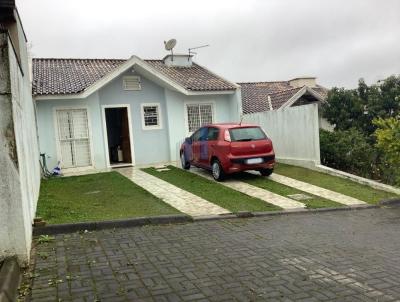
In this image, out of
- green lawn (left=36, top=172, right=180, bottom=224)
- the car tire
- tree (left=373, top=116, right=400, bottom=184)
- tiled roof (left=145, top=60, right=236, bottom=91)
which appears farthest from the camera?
tiled roof (left=145, top=60, right=236, bottom=91)

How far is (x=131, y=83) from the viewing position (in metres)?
17.1

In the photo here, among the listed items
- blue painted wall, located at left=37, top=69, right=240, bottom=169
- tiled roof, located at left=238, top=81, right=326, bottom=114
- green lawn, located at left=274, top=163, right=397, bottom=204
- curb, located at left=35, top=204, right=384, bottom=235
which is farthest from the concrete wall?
curb, located at left=35, top=204, right=384, bottom=235

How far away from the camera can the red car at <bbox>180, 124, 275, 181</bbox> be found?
1238 centimetres

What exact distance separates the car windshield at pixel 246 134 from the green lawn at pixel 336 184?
1868 millimetres

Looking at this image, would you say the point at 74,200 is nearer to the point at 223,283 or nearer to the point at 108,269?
the point at 108,269

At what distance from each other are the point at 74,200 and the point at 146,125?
7.73m

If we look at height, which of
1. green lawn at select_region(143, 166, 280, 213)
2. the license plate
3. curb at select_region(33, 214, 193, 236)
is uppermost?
the license plate

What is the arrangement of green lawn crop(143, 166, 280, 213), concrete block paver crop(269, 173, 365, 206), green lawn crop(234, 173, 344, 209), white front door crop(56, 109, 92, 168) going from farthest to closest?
white front door crop(56, 109, 92, 168) < concrete block paver crop(269, 173, 365, 206) < green lawn crop(234, 173, 344, 209) < green lawn crop(143, 166, 280, 213)

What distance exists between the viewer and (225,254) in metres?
5.95

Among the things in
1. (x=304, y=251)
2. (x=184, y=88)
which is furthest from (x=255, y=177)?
(x=304, y=251)

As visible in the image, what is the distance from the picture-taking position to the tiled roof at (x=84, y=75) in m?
15.5

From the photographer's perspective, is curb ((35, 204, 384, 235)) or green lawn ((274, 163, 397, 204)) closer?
curb ((35, 204, 384, 235))

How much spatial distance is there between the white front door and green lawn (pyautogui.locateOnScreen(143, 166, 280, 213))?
307 centimetres

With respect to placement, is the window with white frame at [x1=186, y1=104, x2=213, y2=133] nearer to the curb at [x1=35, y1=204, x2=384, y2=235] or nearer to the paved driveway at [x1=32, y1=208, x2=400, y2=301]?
the curb at [x1=35, y1=204, x2=384, y2=235]
